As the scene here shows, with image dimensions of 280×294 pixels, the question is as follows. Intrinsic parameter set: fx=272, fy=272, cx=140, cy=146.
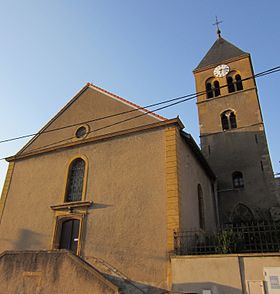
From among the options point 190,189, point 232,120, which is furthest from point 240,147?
point 190,189

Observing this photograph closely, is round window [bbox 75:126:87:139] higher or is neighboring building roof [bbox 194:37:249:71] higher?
→ neighboring building roof [bbox 194:37:249:71]

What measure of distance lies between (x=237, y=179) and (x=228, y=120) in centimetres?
435

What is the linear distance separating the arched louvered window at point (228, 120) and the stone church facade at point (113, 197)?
1621 millimetres

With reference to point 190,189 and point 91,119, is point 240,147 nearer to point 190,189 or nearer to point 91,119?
point 190,189

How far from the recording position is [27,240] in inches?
458

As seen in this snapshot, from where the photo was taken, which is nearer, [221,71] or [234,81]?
[234,81]

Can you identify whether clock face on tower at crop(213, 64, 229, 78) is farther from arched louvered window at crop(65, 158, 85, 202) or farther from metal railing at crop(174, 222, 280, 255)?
metal railing at crop(174, 222, 280, 255)

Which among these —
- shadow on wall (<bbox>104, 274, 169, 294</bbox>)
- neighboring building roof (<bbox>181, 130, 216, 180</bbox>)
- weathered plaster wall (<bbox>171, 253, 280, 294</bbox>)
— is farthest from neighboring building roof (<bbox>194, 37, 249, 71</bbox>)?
shadow on wall (<bbox>104, 274, 169, 294</bbox>)

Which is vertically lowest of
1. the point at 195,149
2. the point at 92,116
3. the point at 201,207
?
the point at 201,207

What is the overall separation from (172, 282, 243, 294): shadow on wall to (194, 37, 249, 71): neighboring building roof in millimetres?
18270

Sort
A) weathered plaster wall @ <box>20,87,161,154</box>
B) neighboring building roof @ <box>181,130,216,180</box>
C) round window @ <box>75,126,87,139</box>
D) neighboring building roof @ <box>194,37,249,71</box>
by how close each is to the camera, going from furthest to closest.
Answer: neighboring building roof @ <box>194,37,249,71</box>
round window @ <box>75,126,87,139</box>
weathered plaster wall @ <box>20,87,161,154</box>
neighboring building roof @ <box>181,130,216,180</box>

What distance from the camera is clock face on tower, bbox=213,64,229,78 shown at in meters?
20.9

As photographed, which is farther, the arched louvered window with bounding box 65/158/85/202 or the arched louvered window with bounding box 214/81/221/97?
the arched louvered window with bounding box 214/81/221/97

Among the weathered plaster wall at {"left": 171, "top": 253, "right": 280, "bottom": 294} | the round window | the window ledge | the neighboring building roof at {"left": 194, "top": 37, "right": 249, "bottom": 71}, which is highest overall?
the neighboring building roof at {"left": 194, "top": 37, "right": 249, "bottom": 71}
